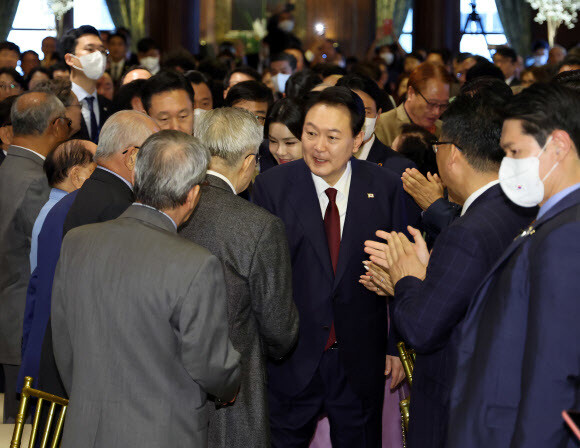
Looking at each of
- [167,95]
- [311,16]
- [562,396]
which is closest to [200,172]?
[562,396]

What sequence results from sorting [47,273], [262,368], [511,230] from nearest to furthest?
[511,230] < [262,368] < [47,273]

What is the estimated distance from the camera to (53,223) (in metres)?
3.27

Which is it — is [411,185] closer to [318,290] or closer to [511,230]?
[318,290]

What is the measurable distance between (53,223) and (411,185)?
156 centimetres

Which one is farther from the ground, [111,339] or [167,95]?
[167,95]

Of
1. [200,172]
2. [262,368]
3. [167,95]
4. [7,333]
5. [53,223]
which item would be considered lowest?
[7,333]

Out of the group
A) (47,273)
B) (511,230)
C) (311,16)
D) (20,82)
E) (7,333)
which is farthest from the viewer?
(311,16)

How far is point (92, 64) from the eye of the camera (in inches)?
235

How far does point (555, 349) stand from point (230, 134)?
1.53m

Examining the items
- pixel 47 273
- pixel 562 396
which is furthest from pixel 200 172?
pixel 562 396

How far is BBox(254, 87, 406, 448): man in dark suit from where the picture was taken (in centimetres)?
334

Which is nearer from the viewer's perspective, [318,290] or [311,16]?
[318,290]

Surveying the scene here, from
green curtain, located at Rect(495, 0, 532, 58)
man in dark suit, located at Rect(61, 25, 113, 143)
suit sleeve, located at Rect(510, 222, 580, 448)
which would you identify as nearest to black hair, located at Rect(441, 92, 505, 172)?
suit sleeve, located at Rect(510, 222, 580, 448)

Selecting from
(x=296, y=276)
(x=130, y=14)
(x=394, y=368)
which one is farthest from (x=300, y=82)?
(x=130, y=14)
